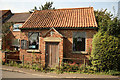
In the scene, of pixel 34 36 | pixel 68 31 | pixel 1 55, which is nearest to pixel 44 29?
pixel 34 36

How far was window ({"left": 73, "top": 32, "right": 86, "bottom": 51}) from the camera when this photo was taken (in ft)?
29.7

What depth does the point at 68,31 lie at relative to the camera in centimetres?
914

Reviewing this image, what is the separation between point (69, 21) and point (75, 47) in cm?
275

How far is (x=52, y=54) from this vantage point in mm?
8570

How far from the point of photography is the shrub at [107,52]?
6859 millimetres

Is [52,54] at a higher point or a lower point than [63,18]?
lower

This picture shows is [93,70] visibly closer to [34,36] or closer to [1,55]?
[34,36]

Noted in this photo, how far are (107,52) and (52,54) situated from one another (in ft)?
14.9

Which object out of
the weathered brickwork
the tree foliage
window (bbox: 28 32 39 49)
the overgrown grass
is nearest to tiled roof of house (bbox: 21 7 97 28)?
the weathered brickwork

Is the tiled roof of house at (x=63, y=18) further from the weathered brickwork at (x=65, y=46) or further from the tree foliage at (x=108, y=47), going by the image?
the tree foliage at (x=108, y=47)

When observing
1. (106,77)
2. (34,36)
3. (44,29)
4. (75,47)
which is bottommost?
(106,77)

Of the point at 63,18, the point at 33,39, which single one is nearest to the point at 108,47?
the point at 63,18

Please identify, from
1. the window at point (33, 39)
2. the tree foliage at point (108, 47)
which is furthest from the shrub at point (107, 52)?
the window at point (33, 39)

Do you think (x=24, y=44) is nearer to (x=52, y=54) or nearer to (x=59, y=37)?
(x=52, y=54)
